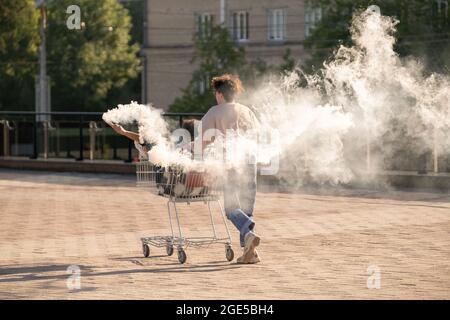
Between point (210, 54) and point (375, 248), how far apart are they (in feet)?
128

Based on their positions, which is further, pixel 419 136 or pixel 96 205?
pixel 419 136

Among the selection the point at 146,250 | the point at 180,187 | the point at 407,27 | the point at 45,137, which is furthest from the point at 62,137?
the point at 180,187

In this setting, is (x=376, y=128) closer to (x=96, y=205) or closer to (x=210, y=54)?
(x=96, y=205)

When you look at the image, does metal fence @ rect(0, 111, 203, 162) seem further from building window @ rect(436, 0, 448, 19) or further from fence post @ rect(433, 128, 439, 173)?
building window @ rect(436, 0, 448, 19)

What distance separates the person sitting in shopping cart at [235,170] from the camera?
482 inches

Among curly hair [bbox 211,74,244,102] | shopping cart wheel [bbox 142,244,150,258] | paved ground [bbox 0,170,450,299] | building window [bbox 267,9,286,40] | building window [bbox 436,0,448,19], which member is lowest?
paved ground [bbox 0,170,450,299]

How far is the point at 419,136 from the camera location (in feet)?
76.2

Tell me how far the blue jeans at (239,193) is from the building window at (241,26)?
2133 inches

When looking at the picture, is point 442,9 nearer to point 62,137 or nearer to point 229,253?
point 62,137

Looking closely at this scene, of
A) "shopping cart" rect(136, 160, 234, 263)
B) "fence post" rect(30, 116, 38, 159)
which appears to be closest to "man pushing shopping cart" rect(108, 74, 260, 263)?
"shopping cart" rect(136, 160, 234, 263)

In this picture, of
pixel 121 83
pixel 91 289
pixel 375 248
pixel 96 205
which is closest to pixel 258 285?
pixel 91 289

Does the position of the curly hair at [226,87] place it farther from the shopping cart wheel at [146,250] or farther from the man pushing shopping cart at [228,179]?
the shopping cart wheel at [146,250]

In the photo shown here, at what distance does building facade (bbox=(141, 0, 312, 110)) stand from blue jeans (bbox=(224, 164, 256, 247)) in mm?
49867

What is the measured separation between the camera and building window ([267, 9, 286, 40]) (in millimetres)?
65250
